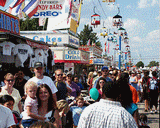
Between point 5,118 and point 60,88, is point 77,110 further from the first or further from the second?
point 5,118

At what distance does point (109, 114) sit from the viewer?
9.87ft

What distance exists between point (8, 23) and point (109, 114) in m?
9.39

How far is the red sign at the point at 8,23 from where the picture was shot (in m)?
10.8

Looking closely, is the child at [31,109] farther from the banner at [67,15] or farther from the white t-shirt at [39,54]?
the banner at [67,15]

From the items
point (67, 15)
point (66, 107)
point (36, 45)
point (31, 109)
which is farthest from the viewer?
point (67, 15)

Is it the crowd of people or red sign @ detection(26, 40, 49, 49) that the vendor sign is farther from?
the crowd of people

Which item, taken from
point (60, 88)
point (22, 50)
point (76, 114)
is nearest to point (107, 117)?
point (76, 114)

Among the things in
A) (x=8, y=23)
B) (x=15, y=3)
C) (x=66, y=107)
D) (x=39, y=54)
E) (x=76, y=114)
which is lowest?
(x=76, y=114)

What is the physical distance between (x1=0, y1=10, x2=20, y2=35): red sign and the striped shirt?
868cm

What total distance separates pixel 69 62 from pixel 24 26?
32310 millimetres

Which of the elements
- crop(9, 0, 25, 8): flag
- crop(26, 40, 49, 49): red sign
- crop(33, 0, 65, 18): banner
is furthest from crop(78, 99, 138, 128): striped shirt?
crop(33, 0, 65, 18): banner

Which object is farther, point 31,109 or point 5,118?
point 31,109

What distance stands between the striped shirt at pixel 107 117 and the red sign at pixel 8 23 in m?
8.68

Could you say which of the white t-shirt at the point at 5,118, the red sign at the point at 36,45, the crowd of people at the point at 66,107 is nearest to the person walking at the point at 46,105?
the crowd of people at the point at 66,107
